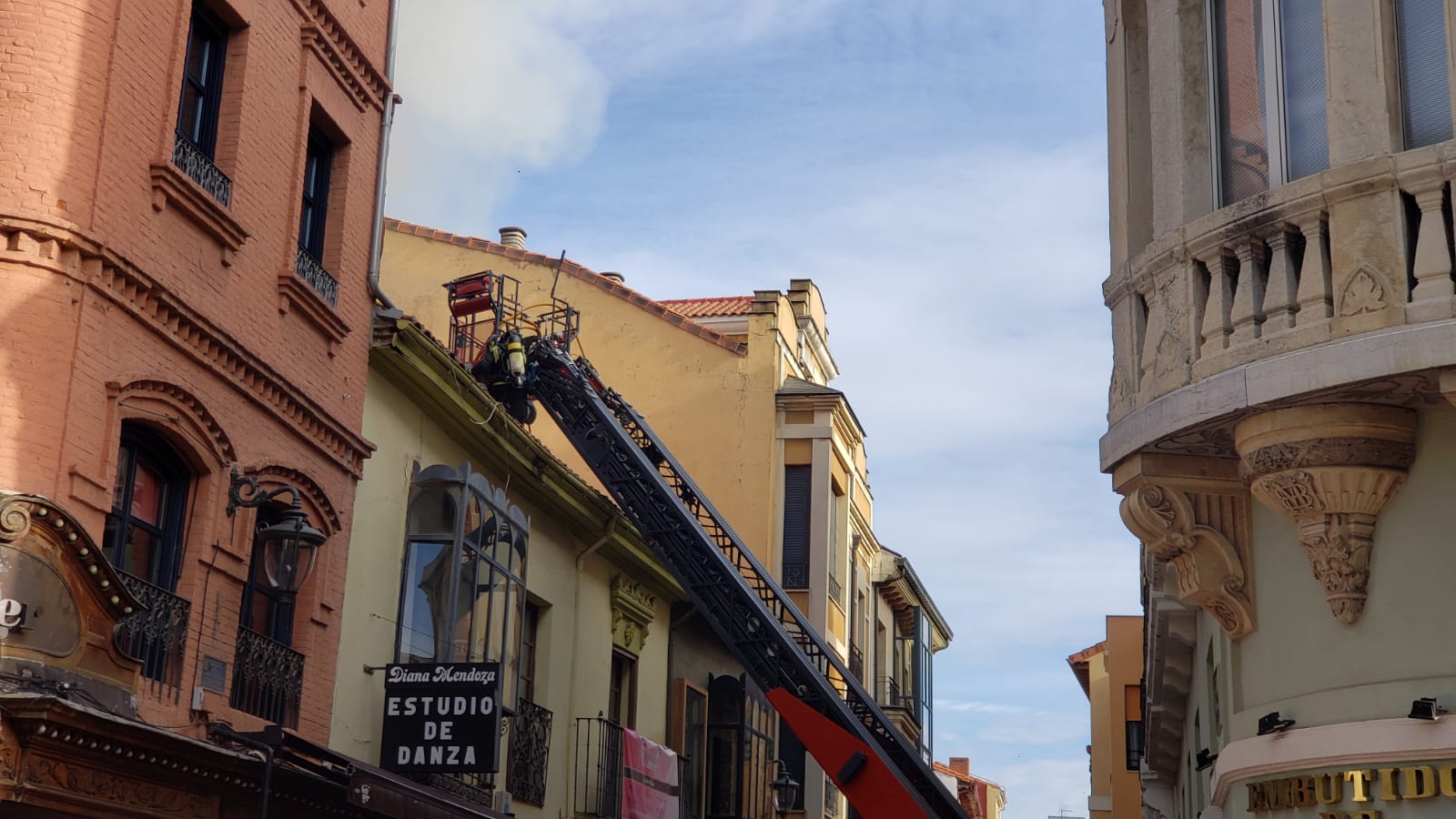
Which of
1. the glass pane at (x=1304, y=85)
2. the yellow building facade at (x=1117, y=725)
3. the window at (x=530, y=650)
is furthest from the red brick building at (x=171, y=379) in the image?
the yellow building facade at (x=1117, y=725)

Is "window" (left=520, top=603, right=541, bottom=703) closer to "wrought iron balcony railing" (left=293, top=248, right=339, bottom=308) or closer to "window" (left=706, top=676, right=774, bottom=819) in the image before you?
"wrought iron balcony railing" (left=293, top=248, right=339, bottom=308)

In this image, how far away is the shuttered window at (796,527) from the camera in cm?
2966

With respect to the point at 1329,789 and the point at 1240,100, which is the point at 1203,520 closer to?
the point at 1329,789

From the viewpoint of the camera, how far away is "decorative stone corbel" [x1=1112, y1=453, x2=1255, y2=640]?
9.79 m

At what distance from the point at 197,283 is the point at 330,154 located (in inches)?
139

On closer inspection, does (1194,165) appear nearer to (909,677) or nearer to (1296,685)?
(1296,685)

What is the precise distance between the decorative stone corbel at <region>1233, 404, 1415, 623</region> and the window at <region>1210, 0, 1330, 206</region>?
5.00 ft

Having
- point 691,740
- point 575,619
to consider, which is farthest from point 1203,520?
point 691,740

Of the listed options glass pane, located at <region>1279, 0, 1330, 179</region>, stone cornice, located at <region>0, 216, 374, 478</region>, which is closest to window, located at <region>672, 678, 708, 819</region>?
stone cornice, located at <region>0, 216, 374, 478</region>

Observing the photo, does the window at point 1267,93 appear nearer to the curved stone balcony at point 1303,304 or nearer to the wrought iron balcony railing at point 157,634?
the curved stone balcony at point 1303,304

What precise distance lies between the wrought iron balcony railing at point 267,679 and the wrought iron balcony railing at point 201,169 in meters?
3.46

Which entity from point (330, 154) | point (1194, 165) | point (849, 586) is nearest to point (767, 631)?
point (330, 154)

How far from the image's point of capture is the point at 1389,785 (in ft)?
27.4

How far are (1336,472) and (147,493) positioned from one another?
27.0ft
